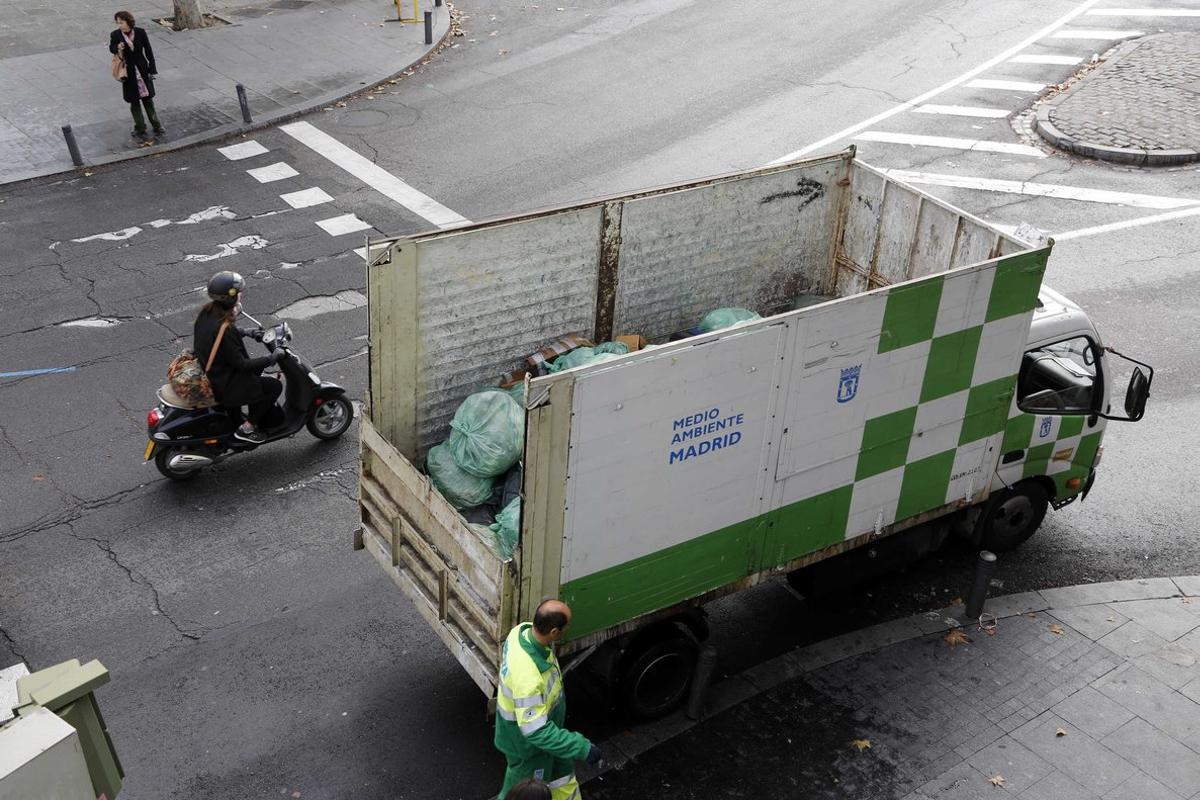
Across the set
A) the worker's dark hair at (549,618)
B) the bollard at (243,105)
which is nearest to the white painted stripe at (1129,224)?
the worker's dark hair at (549,618)

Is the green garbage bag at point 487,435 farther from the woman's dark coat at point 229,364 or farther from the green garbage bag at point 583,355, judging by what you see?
the woman's dark coat at point 229,364

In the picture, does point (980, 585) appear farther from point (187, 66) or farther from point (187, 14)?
point (187, 14)

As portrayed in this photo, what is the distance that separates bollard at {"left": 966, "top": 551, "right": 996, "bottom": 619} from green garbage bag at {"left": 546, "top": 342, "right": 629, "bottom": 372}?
109 inches

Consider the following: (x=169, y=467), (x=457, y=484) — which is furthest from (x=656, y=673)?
(x=169, y=467)

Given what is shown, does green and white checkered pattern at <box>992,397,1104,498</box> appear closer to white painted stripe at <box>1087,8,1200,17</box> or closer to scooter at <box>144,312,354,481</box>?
scooter at <box>144,312,354,481</box>

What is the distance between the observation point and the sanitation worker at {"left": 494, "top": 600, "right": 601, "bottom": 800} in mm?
5719

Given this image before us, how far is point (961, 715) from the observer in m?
7.41

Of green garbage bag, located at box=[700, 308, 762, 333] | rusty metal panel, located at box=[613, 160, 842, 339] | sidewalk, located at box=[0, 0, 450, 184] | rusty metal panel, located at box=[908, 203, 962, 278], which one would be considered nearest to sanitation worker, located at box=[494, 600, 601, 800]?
green garbage bag, located at box=[700, 308, 762, 333]

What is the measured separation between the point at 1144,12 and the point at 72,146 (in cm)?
1913

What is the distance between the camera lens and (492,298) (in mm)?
7469

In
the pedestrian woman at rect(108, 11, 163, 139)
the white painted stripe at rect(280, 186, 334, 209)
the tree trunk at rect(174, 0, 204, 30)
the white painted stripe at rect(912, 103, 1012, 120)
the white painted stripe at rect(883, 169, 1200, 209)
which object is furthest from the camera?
the tree trunk at rect(174, 0, 204, 30)

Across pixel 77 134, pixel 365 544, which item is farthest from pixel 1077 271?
pixel 77 134

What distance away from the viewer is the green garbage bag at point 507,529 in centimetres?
662

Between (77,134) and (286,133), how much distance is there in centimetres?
282
